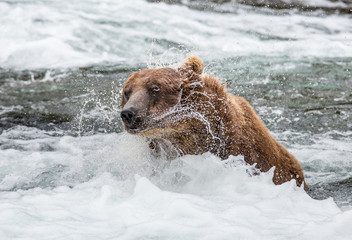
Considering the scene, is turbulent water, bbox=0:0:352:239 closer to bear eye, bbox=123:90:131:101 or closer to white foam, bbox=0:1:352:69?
white foam, bbox=0:1:352:69

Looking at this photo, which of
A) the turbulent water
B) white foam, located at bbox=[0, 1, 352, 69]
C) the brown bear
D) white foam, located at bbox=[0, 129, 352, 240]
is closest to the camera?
white foam, located at bbox=[0, 129, 352, 240]

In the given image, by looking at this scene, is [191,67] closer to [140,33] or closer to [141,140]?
[141,140]

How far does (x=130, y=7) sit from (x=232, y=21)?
2.69 m

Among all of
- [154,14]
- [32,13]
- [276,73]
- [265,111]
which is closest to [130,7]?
[154,14]

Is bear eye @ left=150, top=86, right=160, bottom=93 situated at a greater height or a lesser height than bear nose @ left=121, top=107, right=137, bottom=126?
greater

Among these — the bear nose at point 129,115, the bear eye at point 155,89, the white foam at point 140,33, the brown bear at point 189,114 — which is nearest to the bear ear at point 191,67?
the brown bear at point 189,114

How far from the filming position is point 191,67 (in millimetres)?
4297

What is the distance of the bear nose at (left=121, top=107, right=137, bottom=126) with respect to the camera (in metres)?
3.86

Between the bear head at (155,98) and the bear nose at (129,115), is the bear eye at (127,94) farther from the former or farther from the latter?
the bear nose at (129,115)

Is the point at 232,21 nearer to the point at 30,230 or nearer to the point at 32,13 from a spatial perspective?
the point at 32,13

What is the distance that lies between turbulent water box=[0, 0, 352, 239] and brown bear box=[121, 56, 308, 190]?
13 cm

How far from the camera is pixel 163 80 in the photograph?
4141mm

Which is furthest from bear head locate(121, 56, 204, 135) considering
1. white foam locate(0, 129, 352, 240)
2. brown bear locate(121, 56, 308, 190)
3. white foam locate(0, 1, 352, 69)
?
white foam locate(0, 1, 352, 69)

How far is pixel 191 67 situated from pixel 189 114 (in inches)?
16.0
